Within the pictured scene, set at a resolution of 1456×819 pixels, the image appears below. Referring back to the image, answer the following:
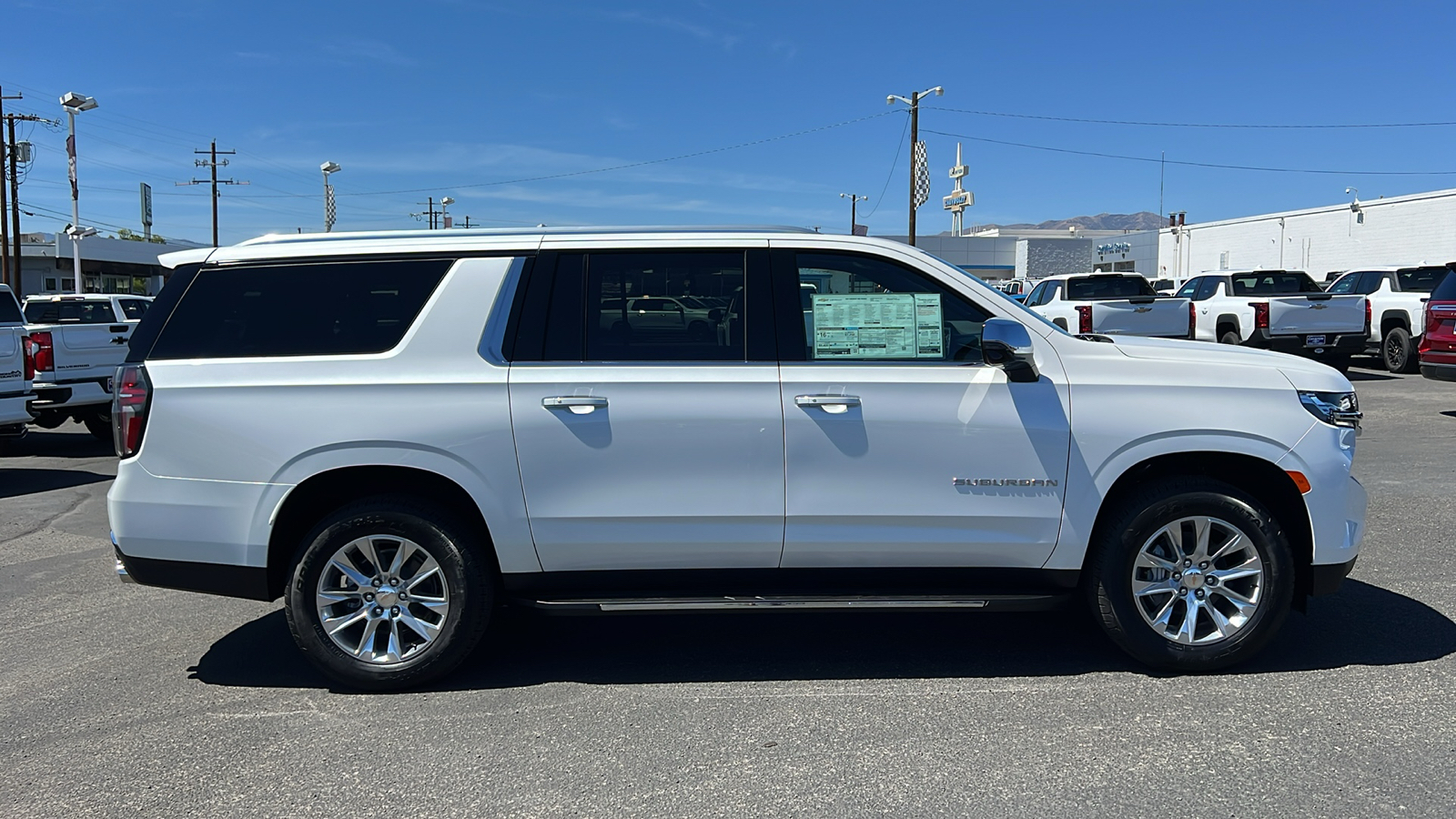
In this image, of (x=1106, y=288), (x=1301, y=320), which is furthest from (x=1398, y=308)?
(x=1106, y=288)

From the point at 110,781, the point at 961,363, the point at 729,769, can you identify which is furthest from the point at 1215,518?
the point at 110,781

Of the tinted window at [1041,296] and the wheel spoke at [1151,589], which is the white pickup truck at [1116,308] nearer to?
the tinted window at [1041,296]

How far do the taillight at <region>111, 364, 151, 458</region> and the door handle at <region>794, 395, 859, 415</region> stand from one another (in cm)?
269

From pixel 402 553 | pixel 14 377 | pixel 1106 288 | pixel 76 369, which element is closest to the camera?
pixel 402 553

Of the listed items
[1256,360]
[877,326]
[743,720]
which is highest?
[877,326]

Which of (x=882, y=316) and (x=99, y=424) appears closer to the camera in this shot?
(x=882, y=316)

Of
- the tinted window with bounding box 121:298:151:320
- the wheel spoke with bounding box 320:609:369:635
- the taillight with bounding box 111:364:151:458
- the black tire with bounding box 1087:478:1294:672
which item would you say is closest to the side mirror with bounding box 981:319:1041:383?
the black tire with bounding box 1087:478:1294:672

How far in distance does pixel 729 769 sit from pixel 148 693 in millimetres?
2607

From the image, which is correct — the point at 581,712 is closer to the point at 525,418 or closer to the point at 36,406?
the point at 525,418

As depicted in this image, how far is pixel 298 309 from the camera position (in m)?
4.66

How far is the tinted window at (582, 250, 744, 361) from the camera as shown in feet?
15.0

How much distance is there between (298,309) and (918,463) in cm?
270

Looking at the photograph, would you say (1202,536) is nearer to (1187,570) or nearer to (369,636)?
(1187,570)

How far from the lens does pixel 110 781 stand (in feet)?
12.4
